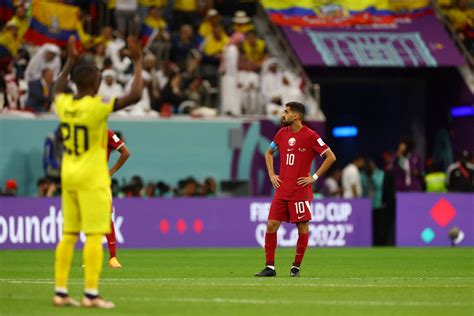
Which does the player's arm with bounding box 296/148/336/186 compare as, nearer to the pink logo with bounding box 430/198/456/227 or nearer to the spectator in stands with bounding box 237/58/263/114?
the pink logo with bounding box 430/198/456/227

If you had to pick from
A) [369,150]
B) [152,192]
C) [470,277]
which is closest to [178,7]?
[152,192]

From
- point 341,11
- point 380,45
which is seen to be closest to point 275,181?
point 380,45

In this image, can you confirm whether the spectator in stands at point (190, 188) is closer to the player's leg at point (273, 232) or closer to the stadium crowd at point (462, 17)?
the stadium crowd at point (462, 17)

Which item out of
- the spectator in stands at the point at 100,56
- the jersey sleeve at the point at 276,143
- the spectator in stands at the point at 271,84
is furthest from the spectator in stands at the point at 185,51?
the jersey sleeve at the point at 276,143

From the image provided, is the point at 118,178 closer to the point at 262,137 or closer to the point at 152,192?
the point at 152,192

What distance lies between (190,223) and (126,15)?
658 centimetres

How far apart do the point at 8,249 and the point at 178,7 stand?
394 inches

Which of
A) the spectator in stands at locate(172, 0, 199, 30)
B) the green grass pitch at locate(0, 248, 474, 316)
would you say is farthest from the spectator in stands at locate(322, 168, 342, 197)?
the green grass pitch at locate(0, 248, 474, 316)

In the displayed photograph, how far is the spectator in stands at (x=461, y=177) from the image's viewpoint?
3044 centimetres

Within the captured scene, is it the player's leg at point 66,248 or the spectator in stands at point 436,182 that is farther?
the spectator in stands at point 436,182

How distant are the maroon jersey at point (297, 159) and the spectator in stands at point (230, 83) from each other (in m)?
14.9

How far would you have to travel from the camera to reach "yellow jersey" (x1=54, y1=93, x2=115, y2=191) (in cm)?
1143

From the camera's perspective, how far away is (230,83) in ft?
102

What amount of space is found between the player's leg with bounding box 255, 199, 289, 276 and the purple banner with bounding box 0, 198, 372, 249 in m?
10.8
